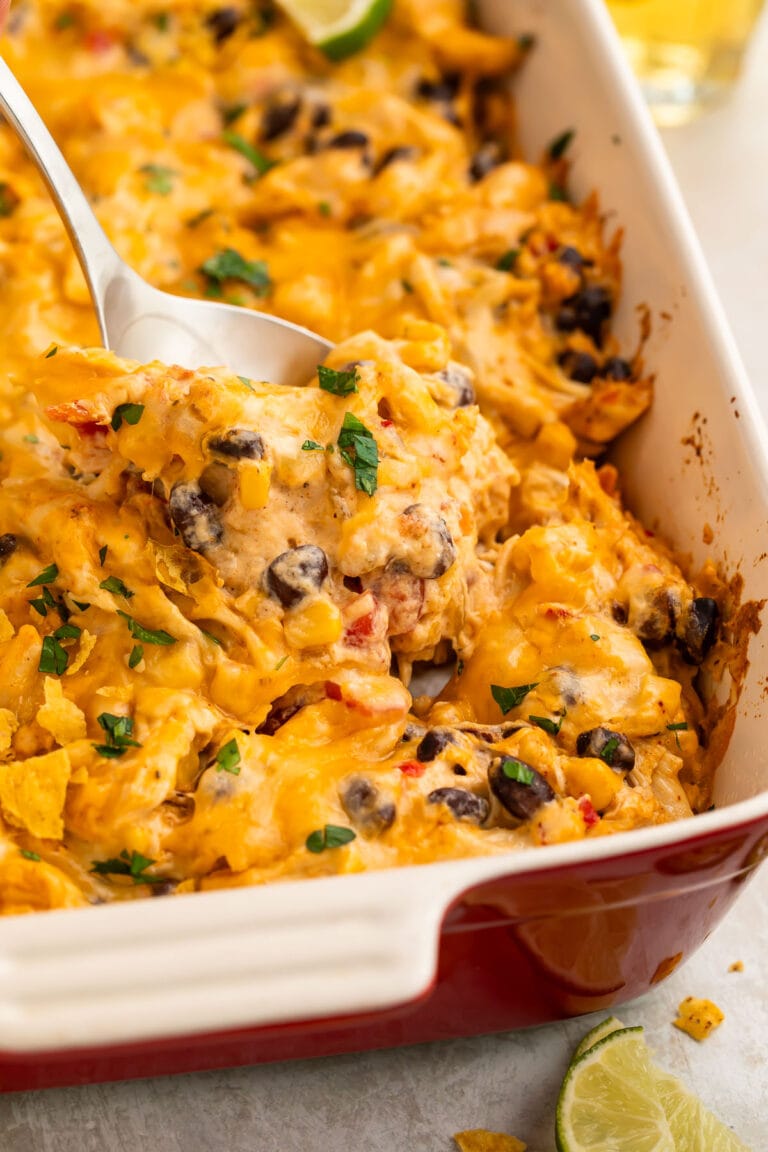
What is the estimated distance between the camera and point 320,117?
3285 millimetres

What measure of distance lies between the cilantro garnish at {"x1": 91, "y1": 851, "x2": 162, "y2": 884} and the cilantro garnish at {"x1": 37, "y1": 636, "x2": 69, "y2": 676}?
0.36m

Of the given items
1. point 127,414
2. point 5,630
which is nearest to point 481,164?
point 127,414

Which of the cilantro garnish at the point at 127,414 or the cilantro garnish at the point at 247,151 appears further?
the cilantro garnish at the point at 247,151

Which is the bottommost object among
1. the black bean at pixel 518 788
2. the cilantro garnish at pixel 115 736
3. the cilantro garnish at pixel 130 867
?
the cilantro garnish at pixel 130 867

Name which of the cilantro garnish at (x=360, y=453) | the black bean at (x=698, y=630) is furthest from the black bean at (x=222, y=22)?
the black bean at (x=698, y=630)

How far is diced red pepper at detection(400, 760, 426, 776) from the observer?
2.14m

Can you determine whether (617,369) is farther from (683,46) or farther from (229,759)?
(683,46)

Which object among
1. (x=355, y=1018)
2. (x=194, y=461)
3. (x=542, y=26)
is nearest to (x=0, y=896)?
(x=355, y=1018)

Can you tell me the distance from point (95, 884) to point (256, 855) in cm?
26

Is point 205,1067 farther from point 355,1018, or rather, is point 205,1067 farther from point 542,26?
point 542,26

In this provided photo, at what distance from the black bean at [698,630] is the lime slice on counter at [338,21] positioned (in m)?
1.75

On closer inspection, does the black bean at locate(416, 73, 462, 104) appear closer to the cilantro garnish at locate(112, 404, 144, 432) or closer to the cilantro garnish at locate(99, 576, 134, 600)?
the cilantro garnish at locate(112, 404, 144, 432)

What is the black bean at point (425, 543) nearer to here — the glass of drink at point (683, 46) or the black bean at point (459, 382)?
the black bean at point (459, 382)

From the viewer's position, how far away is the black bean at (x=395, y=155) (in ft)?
10.5
